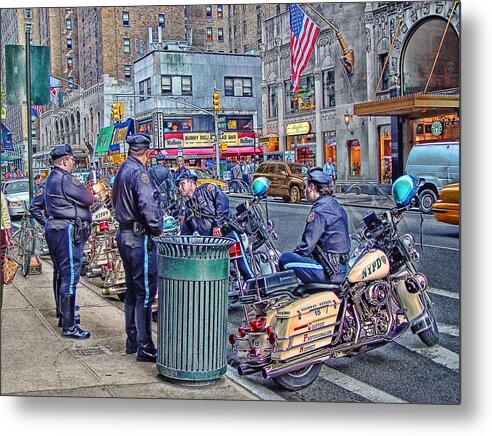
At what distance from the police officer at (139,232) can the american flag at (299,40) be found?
4.71ft

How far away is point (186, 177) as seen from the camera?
661 centimetres

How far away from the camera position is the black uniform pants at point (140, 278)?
20.5ft

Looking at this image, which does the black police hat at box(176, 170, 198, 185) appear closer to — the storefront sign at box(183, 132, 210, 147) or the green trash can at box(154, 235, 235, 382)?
the storefront sign at box(183, 132, 210, 147)

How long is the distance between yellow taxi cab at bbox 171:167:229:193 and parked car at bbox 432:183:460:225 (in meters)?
1.83

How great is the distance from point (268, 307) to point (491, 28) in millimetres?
2848

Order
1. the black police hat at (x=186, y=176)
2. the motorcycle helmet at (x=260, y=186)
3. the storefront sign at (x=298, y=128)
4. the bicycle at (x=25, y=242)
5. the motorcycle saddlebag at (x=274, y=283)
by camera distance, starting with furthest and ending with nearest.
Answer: the bicycle at (x=25, y=242) < the black police hat at (x=186, y=176) < the storefront sign at (x=298, y=128) < the motorcycle helmet at (x=260, y=186) < the motorcycle saddlebag at (x=274, y=283)

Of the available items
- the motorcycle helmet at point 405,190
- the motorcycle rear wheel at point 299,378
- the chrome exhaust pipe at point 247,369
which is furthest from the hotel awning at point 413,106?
the chrome exhaust pipe at point 247,369

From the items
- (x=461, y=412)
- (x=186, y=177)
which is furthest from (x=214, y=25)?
(x=461, y=412)

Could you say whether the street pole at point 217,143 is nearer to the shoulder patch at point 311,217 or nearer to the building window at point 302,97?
the building window at point 302,97

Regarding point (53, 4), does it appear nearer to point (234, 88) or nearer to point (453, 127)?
point (234, 88)

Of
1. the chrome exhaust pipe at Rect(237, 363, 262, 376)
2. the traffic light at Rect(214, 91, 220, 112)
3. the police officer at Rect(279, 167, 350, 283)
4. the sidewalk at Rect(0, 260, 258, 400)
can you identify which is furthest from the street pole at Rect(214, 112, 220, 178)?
the chrome exhaust pipe at Rect(237, 363, 262, 376)

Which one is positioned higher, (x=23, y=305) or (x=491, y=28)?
(x=491, y=28)

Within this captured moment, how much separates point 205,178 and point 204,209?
29 cm

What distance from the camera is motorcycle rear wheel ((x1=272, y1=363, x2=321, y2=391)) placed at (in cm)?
581
